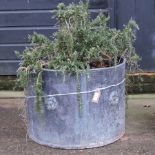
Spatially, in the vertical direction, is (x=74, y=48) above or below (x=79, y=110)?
above

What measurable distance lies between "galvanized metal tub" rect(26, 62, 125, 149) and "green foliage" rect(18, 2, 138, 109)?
→ 97 mm

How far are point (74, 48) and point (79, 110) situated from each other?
0.57 meters

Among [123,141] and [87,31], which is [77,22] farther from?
[123,141]

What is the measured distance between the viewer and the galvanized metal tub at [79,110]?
15.3 ft

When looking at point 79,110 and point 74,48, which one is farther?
point 74,48

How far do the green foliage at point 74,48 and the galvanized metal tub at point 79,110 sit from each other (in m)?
0.10

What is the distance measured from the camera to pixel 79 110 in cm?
468

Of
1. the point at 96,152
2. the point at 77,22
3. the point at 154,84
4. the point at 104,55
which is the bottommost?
the point at 96,152

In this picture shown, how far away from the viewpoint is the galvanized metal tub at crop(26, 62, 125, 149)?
15.3 ft

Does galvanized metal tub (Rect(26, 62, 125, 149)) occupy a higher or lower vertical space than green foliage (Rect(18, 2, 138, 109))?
lower

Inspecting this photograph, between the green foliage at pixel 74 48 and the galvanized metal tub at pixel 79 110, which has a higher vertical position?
the green foliage at pixel 74 48

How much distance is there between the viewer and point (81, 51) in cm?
476

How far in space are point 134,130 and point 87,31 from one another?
119 cm

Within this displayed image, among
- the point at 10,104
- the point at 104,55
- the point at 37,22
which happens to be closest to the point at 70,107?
the point at 104,55
